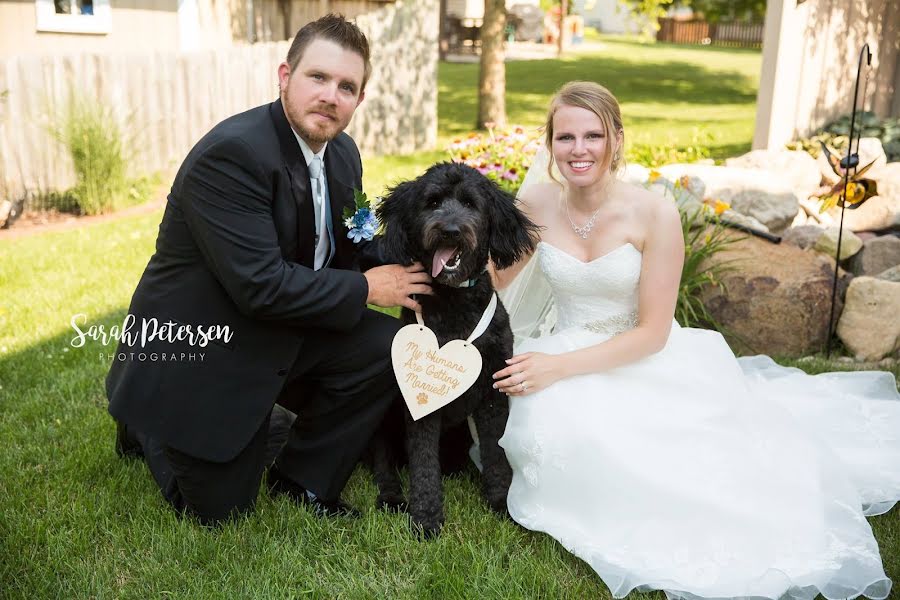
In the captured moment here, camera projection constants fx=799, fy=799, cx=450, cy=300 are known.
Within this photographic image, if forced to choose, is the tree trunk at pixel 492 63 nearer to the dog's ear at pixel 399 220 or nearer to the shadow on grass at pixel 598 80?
the shadow on grass at pixel 598 80

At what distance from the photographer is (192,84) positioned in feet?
31.0

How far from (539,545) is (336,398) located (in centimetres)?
102

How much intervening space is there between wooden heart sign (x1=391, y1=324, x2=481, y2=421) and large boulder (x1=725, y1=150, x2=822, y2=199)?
590 cm

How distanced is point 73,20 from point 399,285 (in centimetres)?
979

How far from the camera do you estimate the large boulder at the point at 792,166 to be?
7977mm

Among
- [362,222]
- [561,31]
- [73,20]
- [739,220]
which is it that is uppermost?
[561,31]

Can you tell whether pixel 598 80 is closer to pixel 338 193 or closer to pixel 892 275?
pixel 892 275

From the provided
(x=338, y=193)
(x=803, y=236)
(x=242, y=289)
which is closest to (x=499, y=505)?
(x=242, y=289)

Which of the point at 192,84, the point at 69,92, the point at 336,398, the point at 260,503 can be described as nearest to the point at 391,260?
the point at 336,398

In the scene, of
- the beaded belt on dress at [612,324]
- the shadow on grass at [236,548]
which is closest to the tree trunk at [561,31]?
the beaded belt on dress at [612,324]

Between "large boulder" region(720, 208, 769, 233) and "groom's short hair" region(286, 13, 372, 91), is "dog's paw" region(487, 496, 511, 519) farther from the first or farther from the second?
"large boulder" region(720, 208, 769, 233)

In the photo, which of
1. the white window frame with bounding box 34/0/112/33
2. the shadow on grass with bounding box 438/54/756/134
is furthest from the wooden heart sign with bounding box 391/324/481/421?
the shadow on grass with bounding box 438/54/756/134

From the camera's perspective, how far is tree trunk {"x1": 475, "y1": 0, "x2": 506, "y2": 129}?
12.2 meters

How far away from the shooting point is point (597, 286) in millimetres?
3471
